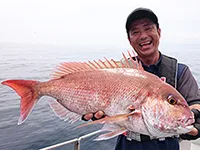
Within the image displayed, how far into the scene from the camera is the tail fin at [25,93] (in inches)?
84.7

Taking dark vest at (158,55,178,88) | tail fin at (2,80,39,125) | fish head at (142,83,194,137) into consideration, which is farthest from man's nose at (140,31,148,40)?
tail fin at (2,80,39,125)

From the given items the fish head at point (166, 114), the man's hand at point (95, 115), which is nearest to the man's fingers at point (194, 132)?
the fish head at point (166, 114)

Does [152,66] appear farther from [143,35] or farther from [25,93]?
[25,93]

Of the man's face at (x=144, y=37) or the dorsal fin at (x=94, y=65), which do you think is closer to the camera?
the dorsal fin at (x=94, y=65)

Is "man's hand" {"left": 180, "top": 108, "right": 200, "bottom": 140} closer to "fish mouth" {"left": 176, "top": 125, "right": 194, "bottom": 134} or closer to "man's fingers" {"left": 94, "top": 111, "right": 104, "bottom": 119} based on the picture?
"fish mouth" {"left": 176, "top": 125, "right": 194, "bottom": 134}

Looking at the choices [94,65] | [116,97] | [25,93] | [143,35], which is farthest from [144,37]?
[25,93]

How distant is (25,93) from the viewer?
2189mm

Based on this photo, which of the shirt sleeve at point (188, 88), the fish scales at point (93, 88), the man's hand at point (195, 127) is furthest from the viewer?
the shirt sleeve at point (188, 88)

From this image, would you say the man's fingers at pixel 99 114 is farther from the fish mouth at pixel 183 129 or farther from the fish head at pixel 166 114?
the fish mouth at pixel 183 129

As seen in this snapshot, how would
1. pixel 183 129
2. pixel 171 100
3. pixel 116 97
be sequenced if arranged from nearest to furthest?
→ pixel 183 129
pixel 171 100
pixel 116 97

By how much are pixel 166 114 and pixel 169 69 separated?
0.89m

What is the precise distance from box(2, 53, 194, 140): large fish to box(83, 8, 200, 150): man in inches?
17.5

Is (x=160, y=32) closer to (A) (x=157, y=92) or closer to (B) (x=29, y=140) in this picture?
(A) (x=157, y=92)

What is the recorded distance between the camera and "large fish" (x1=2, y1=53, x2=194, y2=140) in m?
1.67
